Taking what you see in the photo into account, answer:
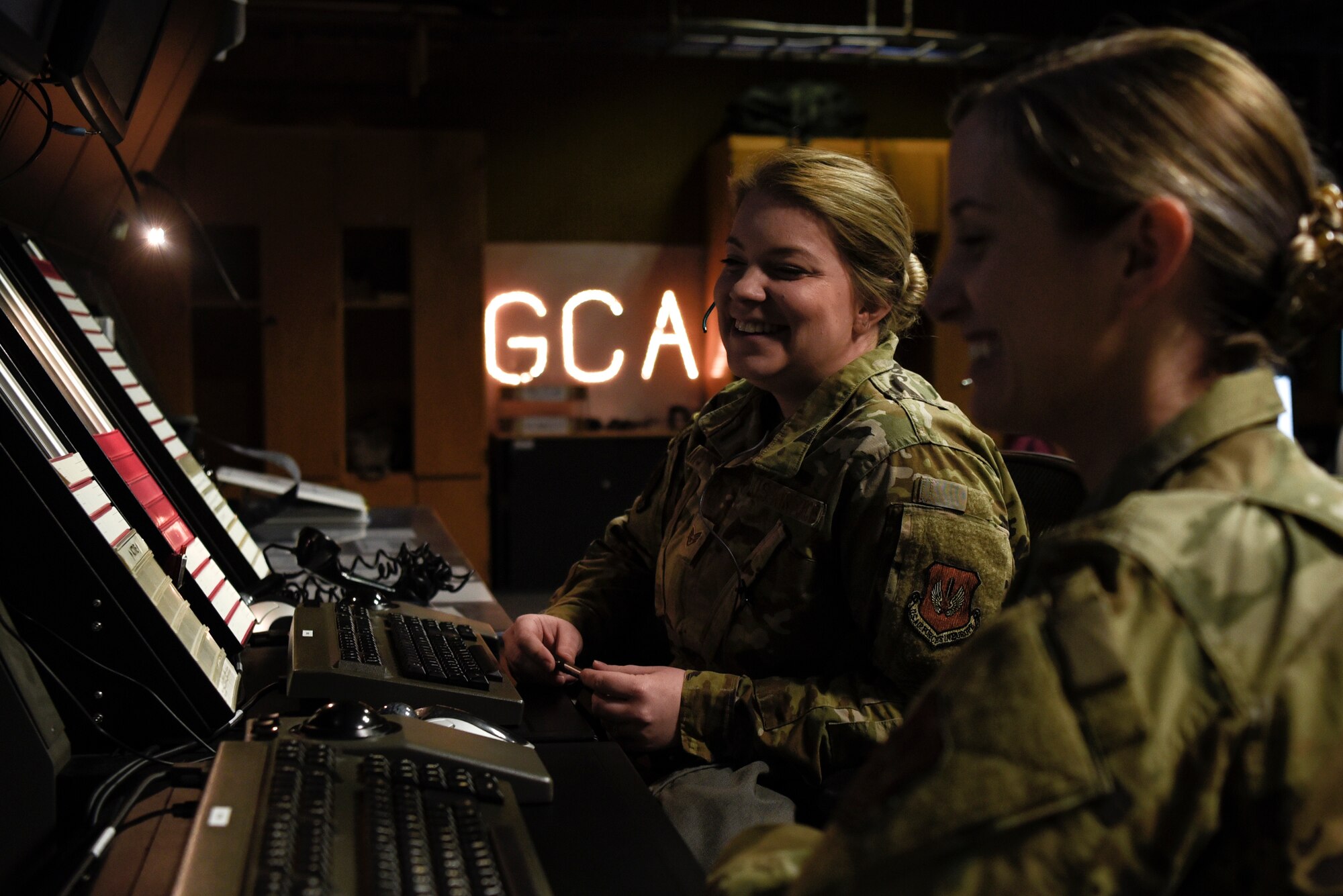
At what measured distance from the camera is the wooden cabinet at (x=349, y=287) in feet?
16.2

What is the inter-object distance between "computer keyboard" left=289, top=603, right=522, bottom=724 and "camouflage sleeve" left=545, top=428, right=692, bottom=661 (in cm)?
33

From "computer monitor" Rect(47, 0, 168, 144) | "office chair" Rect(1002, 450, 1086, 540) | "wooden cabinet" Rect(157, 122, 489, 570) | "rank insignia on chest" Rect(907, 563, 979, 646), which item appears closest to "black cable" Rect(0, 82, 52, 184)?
"computer monitor" Rect(47, 0, 168, 144)

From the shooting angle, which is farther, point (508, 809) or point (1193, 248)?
point (508, 809)

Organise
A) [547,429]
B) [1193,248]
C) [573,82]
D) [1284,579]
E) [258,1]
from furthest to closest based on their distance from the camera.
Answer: [573,82] → [547,429] → [258,1] → [1193,248] → [1284,579]

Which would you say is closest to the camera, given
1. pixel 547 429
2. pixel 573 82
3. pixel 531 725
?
pixel 531 725

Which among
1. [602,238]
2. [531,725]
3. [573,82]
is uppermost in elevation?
[573,82]

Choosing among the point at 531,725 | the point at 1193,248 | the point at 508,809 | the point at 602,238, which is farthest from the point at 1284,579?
the point at 602,238

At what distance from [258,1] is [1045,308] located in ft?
16.0

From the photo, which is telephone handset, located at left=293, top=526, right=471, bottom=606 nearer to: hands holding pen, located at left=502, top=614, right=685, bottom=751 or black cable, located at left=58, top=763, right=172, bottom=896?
hands holding pen, located at left=502, top=614, right=685, bottom=751

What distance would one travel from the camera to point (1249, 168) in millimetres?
689

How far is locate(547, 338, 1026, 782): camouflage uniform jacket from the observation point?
132 cm

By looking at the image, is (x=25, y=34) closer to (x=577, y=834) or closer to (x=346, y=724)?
(x=346, y=724)

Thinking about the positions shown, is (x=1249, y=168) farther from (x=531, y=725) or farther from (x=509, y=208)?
(x=509, y=208)

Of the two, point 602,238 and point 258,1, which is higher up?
point 258,1
